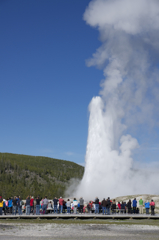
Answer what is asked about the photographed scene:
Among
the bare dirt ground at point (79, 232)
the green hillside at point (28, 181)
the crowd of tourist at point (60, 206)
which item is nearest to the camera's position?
the bare dirt ground at point (79, 232)

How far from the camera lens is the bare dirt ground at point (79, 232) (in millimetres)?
18750

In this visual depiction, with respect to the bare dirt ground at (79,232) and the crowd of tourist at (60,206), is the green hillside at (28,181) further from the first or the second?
the bare dirt ground at (79,232)

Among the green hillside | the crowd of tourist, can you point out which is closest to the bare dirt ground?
the crowd of tourist

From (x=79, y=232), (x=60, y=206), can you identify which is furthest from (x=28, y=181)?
(x=79, y=232)

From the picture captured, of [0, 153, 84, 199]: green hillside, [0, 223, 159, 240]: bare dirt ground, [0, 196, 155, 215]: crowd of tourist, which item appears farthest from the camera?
[0, 153, 84, 199]: green hillside

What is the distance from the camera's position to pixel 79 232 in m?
21.0

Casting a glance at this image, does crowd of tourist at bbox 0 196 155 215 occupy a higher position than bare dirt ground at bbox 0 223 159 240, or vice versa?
crowd of tourist at bbox 0 196 155 215

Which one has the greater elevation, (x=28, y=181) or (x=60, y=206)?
(x=28, y=181)

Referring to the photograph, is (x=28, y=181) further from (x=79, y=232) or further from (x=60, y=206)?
(x=79, y=232)

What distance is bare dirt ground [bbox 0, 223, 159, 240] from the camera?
18750 mm

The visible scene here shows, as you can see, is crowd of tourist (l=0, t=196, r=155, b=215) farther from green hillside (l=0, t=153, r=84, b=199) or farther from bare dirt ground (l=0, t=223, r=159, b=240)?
green hillside (l=0, t=153, r=84, b=199)

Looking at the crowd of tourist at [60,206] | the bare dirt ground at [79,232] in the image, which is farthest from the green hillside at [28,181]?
the bare dirt ground at [79,232]

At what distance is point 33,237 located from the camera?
18641mm

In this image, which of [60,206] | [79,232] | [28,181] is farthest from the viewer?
[28,181]
